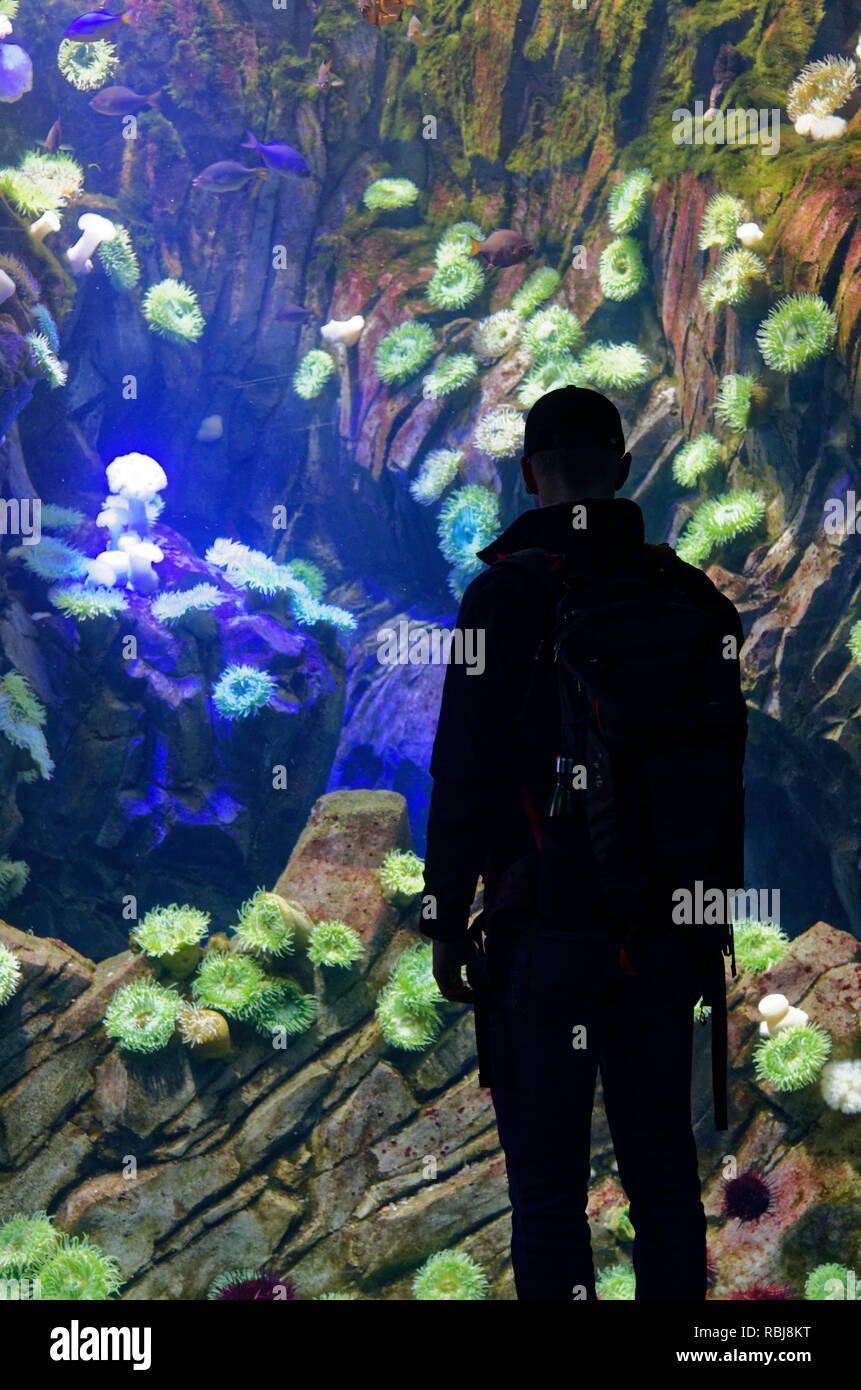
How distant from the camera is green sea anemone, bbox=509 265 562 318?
7.41 metres

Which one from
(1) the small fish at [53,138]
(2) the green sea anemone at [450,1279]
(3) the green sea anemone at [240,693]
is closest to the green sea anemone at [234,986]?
(2) the green sea anemone at [450,1279]

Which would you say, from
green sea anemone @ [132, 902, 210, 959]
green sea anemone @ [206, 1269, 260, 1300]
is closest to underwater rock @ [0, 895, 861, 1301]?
green sea anemone @ [206, 1269, 260, 1300]

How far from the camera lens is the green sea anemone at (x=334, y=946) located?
4.42m

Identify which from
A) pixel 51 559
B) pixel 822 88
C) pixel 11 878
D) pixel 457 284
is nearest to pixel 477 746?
pixel 11 878

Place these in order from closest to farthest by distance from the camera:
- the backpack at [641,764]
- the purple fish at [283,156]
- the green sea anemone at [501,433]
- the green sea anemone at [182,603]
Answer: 1. the backpack at [641,764]
2. the green sea anemone at [182,603]
3. the green sea anemone at [501,433]
4. the purple fish at [283,156]

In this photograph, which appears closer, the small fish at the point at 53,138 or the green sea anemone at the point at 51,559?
the green sea anemone at the point at 51,559

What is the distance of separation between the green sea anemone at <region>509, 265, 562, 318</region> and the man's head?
19.5ft

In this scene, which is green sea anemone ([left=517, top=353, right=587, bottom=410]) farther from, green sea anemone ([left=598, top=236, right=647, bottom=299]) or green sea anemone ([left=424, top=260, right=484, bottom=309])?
green sea anemone ([left=424, top=260, right=484, bottom=309])

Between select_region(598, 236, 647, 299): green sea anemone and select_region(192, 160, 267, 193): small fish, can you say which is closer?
select_region(598, 236, 647, 299): green sea anemone

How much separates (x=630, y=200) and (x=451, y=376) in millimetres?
1760

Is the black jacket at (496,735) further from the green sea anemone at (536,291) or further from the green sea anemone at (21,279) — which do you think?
the green sea anemone at (536,291)

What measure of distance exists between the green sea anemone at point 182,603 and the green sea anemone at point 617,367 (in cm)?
306

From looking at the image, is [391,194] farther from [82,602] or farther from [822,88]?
[82,602]

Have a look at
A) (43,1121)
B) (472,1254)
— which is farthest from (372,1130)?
(43,1121)
